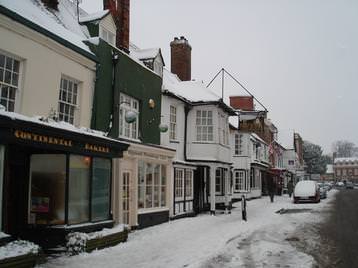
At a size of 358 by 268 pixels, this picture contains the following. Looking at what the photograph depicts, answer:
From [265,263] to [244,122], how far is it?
1797 cm

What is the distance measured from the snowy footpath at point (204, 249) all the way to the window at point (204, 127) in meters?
6.40

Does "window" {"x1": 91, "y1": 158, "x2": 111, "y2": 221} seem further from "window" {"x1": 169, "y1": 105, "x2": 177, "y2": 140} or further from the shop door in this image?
"window" {"x1": 169, "y1": 105, "x2": 177, "y2": 140}

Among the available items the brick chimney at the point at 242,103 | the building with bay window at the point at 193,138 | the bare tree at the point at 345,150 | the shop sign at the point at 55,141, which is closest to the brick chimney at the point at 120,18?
the building with bay window at the point at 193,138

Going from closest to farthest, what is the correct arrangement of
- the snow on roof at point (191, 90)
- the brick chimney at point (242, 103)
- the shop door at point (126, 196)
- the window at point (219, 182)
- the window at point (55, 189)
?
the window at point (55, 189), the shop door at point (126, 196), the snow on roof at point (191, 90), the window at point (219, 182), the brick chimney at point (242, 103)

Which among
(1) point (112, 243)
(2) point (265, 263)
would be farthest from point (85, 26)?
(2) point (265, 263)

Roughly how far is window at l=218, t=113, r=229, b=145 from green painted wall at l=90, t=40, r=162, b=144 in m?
5.25

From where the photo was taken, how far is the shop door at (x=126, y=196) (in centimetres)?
1651

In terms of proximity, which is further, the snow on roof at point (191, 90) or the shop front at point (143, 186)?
the snow on roof at point (191, 90)

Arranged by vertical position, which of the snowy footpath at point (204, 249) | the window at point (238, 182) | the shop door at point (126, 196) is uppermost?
the window at point (238, 182)

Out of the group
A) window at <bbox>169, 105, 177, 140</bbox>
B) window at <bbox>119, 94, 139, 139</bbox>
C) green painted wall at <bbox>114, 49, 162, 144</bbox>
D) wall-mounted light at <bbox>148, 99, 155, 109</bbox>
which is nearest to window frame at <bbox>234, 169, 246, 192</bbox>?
window at <bbox>169, 105, 177, 140</bbox>

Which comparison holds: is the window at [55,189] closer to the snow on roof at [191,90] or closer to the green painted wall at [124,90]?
the green painted wall at [124,90]

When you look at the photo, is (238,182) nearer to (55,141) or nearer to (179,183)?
(179,183)

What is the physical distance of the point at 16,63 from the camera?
12.1 m

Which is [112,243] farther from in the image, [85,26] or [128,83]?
[85,26]
